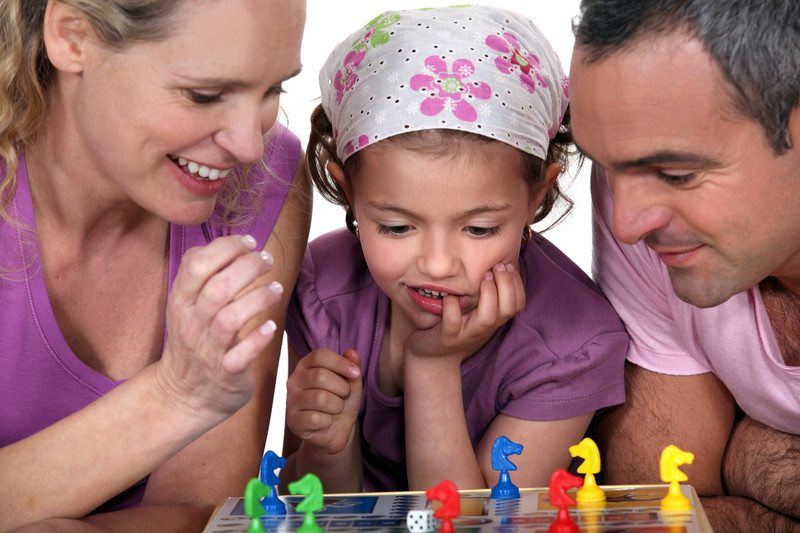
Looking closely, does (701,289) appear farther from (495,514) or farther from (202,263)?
(202,263)

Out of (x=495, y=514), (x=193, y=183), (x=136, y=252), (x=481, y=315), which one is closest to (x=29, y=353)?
(x=136, y=252)

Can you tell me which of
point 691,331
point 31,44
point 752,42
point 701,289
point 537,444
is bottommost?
point 537,444

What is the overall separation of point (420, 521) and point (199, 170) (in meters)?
0.66

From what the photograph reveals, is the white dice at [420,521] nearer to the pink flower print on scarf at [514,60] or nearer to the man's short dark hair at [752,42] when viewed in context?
the man's short dark hair at [752,42]

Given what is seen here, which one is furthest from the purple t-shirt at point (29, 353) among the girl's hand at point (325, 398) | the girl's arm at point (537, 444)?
the girl's arm at point (537, 444)

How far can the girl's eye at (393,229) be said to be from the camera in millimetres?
1942

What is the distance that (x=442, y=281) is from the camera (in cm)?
194

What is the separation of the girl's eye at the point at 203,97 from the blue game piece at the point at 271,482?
0.50m

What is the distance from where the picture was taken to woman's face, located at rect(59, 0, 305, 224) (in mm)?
1655

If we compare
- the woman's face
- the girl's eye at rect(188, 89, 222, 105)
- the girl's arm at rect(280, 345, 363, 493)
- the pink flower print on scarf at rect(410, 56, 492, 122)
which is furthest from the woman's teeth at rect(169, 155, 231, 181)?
the girl's arm at rect(280, 345, 363, 493)

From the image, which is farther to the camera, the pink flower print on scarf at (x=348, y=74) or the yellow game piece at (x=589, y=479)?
the pink flower print on scarf at (x=348, y=74)

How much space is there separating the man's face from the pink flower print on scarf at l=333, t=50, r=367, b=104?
0.45 metres

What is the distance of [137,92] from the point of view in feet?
5.53

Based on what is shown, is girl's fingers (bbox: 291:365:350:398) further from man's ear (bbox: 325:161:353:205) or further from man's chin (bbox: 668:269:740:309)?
man's chin (bbox: 668:269:740:309)
